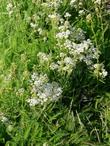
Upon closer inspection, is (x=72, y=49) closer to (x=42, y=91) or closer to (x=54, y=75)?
(x=54, y=75)

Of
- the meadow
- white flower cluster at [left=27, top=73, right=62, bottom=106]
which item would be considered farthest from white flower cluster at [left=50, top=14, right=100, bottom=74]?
white flower cluster at [left=27, top=73, right=62, bottom=106]

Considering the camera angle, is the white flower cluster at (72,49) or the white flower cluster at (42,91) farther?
the white flower cluster at (72,49)

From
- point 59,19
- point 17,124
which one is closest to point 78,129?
point 17,124

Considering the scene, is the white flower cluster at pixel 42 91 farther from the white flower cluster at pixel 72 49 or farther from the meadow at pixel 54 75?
the white flower cluster at pixel 72 49

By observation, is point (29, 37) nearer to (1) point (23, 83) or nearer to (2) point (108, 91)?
(1) point (23, 83)

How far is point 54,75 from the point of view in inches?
161

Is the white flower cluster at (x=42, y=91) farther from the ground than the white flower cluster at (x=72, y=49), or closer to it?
closer to it

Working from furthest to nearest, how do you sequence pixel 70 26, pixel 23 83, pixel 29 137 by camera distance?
pixel 70 26
pixel 23 83
pixel 29 137

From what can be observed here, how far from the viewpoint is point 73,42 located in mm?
4156

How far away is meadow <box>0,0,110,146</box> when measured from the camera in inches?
148

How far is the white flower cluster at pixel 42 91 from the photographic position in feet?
12.3

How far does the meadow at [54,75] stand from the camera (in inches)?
148

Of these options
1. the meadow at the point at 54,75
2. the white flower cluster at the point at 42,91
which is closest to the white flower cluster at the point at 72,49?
the meadow at the point at 54,75

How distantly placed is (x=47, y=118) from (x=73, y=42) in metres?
0.73
